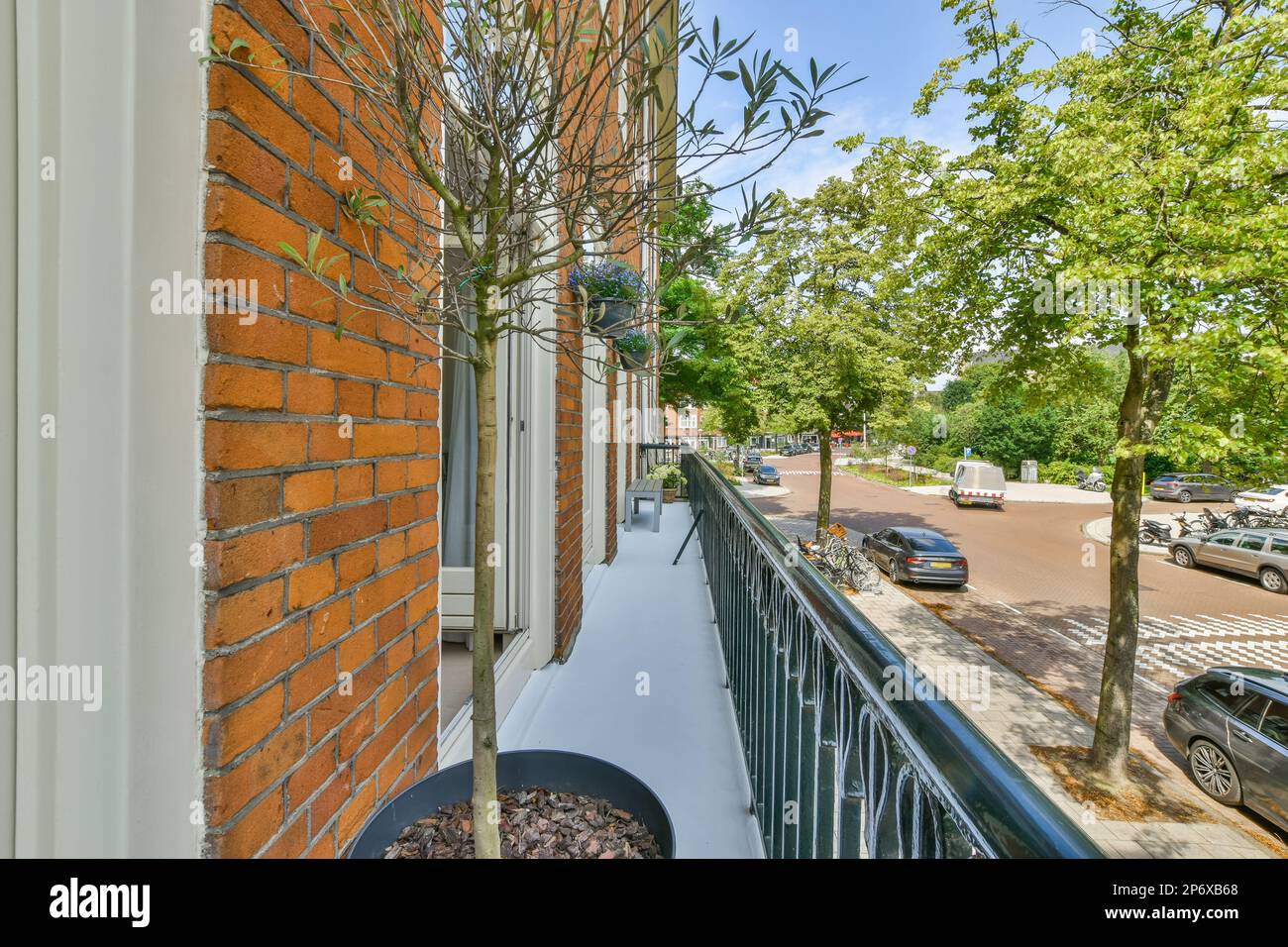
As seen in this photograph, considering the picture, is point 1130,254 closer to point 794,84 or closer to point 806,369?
point 794,84

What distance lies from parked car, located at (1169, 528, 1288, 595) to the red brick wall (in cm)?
2167

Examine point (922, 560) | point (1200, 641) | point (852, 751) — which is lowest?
point (1200, 641)

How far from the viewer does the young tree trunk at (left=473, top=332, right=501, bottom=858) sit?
97 centimetres

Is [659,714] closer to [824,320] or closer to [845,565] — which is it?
[845,565]

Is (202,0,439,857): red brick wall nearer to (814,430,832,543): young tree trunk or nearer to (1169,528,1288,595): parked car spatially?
(814,430,832,543): young tree trunk

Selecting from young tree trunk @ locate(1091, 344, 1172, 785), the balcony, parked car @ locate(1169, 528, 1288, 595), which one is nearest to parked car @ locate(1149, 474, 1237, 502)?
parked car @ locate(1169, 528, 1288, 595)

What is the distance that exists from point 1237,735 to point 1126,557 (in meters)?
2.46

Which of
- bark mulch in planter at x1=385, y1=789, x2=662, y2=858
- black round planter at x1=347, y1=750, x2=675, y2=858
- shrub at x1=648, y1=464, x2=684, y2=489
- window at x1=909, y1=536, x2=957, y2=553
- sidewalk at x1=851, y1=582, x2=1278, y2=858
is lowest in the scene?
sidewalk at x1=851, y1=582, x2=1278, y2=858

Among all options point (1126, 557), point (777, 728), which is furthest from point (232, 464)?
point (1126, 557)

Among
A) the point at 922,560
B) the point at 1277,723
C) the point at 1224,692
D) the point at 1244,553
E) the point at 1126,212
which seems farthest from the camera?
the point at 1244,553

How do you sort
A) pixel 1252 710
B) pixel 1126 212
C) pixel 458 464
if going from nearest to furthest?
pixel 458 464 < pixel 1126 212 < pixel 1252 710

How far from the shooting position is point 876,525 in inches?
965

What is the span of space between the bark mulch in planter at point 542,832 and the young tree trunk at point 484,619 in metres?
0.17

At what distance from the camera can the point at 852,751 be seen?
1.12 metres
